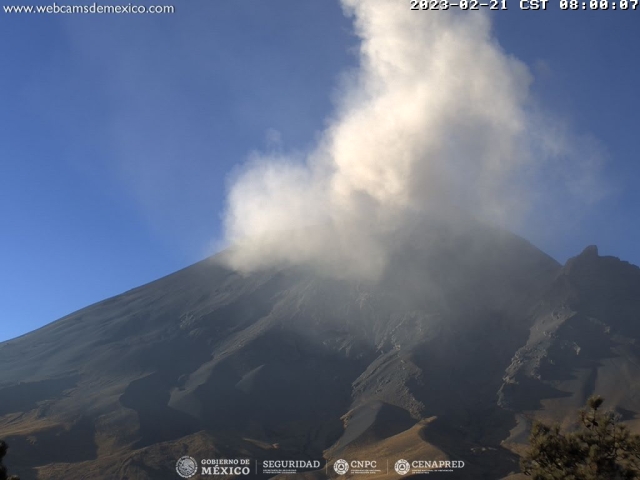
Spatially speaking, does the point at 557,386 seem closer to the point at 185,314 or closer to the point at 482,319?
the point at 482,319

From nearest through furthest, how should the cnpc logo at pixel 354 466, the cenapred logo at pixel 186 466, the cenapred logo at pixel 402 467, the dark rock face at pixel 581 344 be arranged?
the cenapred logo at pixel 402 467, the cenapred logo at pixel 186 466, the cnpc logo at pixel 354 466, the dark rock face at pixel 581 344

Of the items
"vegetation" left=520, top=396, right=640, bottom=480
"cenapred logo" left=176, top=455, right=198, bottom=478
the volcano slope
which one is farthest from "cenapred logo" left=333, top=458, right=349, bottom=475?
"vegetation" left=520, top=396, right=640, bottom=480

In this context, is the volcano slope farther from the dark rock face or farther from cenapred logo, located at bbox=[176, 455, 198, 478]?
cenapred logo, located at bbox=[176, 455, 198, 478]

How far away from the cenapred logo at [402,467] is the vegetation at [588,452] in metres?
66.9

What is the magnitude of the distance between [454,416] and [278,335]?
5287 cm

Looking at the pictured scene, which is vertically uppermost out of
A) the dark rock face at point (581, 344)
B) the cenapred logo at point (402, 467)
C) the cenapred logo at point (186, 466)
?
the dark rock face at point (581, 344)

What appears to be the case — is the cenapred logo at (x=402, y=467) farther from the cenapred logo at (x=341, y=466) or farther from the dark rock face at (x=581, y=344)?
the dark rock face at (x=581, y=344)

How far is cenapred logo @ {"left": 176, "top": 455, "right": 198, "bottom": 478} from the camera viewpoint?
91850 mm

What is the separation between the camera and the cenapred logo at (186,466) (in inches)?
3616

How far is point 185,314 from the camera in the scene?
178 m

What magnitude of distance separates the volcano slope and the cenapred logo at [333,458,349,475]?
356cm

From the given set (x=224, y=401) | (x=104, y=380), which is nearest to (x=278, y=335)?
(x=224, y=401)

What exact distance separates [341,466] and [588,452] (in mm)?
78814

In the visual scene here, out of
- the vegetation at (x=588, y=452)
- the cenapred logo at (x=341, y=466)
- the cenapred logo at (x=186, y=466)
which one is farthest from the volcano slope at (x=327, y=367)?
the vegetation at (x=588, y=452)
